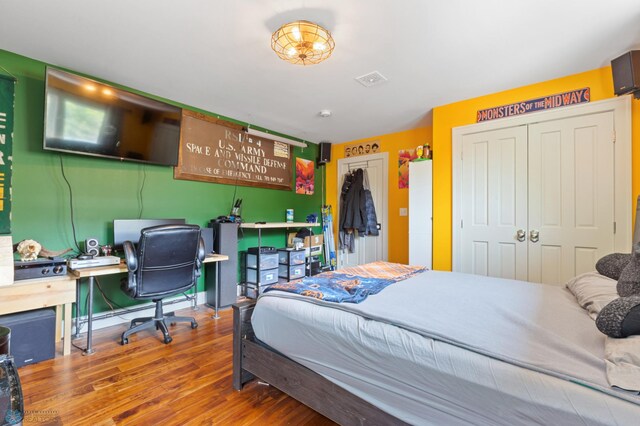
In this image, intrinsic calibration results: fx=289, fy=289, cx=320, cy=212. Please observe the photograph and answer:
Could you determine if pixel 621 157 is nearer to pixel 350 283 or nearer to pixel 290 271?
pixel 350 283

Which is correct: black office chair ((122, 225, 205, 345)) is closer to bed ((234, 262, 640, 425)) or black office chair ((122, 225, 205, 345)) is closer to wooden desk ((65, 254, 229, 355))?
wooden desk ((65, 254, 229, 355))

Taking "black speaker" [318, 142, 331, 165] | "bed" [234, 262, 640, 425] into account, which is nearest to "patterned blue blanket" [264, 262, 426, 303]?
"bed" [234, 262, 640, 425]

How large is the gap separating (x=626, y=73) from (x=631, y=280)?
1.79 meters

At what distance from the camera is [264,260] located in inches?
145

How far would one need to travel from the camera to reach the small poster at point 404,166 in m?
4.15

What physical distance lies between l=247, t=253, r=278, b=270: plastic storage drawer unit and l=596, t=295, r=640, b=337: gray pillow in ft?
10.3

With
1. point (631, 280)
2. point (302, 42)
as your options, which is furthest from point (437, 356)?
point (302, 42)

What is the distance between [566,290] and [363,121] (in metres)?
2.77

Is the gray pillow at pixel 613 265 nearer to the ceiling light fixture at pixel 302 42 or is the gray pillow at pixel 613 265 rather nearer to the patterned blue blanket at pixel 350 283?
the patterned blue blanket at pixel 350 283

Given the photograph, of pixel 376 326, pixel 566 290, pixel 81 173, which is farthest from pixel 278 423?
pixel 81 173

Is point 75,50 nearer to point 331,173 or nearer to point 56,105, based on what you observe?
point 56,105

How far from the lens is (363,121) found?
378 centimetres

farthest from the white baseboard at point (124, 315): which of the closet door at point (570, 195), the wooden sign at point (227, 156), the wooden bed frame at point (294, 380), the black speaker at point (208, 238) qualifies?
the closet door at point (570, 195)

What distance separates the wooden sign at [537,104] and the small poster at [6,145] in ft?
13.5
